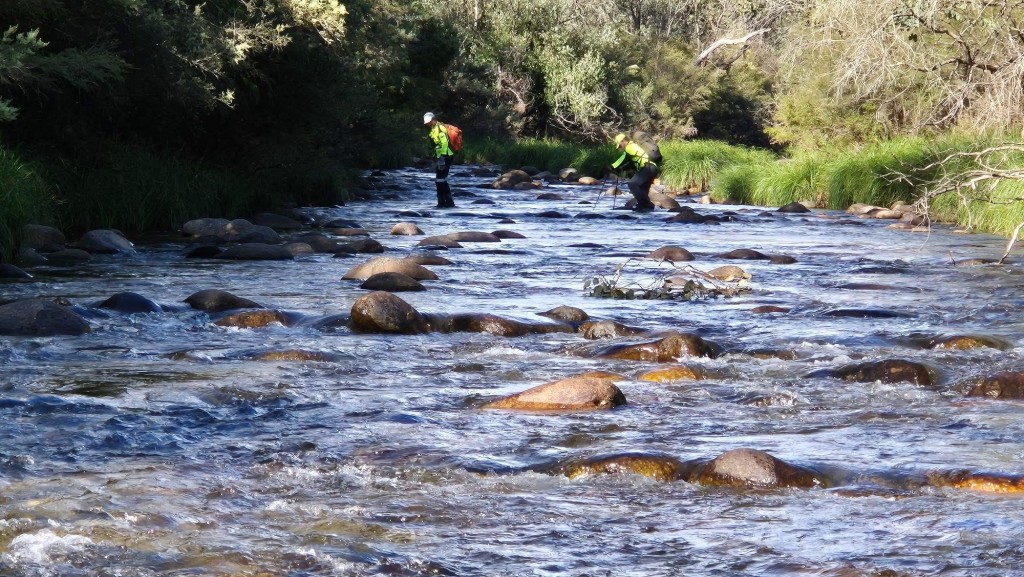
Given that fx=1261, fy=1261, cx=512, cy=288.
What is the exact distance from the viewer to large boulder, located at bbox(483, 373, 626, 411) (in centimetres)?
632

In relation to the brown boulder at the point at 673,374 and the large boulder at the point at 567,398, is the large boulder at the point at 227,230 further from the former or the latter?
the large boulder at the point at 567,398

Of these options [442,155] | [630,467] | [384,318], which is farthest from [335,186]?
[630,467]

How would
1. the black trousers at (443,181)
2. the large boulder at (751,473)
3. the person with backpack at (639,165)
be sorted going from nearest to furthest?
the large boulder at (751,473) → the person with backpack at (639,165) → the black trousers at (443,181)

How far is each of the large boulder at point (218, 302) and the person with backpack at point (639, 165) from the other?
42.7 feet

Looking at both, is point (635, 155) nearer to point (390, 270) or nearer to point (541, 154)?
point (390, 270)

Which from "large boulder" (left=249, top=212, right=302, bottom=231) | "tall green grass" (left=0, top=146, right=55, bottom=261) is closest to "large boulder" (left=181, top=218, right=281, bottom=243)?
"large boulder" (left=249, top=212, right=302, bottom=231)

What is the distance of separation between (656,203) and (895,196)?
480cm

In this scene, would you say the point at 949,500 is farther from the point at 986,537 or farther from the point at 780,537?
the point at 780,537

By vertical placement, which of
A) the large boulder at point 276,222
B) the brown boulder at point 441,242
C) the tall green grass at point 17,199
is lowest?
the brown boulder at point 441,242

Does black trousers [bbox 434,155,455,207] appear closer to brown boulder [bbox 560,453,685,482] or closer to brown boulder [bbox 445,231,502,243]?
brown boulder [bbox 445,231,502,243]

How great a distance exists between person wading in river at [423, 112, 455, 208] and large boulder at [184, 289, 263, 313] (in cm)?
1221

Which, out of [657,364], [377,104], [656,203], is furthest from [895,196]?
[657,364]

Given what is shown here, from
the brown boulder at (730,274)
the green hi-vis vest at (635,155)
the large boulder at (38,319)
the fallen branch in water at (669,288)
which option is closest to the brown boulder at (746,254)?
the brown boulder at (730,274)

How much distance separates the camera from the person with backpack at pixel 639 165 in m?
22.0
